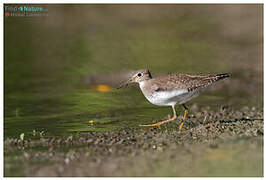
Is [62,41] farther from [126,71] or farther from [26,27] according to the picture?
[126,71]

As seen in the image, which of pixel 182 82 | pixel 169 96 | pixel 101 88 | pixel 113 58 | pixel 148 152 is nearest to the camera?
pixel 148 152

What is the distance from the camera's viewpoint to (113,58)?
1597 cm

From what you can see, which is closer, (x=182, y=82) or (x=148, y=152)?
(x=148, y=152)

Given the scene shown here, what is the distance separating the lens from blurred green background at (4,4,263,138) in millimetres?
10297

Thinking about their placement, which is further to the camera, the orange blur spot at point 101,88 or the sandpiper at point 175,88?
the orange blur spot at point 101,88

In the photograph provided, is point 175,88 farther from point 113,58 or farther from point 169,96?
point 113,58

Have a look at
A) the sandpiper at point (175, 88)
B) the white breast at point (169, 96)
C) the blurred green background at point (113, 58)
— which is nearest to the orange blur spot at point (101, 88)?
the blurred green background at point (113, 58)

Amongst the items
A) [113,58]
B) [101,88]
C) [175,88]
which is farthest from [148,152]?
[113,58]

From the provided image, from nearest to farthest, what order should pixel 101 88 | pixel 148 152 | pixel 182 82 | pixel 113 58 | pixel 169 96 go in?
pixel 148 152 → pixel 169 96 → pixel 182 82 → pixel 101 88 → pixel 113 58

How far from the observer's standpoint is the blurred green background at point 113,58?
33.8 feet

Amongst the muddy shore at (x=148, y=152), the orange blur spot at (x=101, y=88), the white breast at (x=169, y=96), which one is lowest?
the muddy shore at (x=148, y=152)

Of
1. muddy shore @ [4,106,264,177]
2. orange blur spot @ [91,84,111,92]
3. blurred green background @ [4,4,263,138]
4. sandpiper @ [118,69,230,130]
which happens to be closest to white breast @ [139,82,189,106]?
sandpiper @ [118,69,230,130]

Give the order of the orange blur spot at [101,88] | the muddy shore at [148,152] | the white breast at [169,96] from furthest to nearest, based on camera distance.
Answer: the orange blur spot at [101,88]
the white breast at [169,96]
the muddy shore at [148,152]

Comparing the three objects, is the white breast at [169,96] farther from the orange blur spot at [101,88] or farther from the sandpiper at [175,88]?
the orange blur spot at [101,88]
